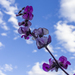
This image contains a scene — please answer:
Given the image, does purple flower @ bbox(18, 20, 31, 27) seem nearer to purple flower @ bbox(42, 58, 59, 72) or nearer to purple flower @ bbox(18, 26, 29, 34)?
purple flower @ bbox(18, 26, 29, 34)

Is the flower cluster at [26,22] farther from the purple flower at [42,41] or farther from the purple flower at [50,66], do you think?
the purple flower at [50,66]

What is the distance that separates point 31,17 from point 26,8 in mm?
108

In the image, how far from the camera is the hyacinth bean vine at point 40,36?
86cm

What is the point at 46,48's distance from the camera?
83cm

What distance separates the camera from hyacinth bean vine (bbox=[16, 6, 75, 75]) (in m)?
0.86

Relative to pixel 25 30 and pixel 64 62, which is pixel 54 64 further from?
pixel 25 30

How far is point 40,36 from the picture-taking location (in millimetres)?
911

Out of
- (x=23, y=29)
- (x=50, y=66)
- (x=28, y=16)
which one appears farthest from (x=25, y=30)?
(x=50, y=66)

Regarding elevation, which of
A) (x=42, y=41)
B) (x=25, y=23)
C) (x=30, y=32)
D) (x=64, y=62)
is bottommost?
(x=64, y=62)

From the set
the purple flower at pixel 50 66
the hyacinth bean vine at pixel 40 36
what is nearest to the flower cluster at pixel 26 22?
the hyacinth bean vine at pixel 40 36

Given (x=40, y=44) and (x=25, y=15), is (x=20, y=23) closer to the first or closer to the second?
(x=25, y=15)

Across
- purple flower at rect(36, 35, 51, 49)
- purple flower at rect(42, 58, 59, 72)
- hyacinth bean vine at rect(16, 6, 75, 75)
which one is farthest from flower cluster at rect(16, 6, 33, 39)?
purple flower at rect(42, 58, 59, 72)

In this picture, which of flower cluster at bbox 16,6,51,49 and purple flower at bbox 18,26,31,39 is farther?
purple flower at bbox 18,26,31,39

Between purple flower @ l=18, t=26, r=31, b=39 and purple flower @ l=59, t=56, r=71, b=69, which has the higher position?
purple flower @ l=18, t=26, r=31, b=39
